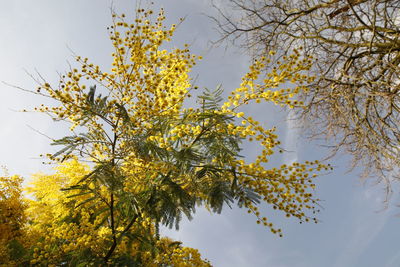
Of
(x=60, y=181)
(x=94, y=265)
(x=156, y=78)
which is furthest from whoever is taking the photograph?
(x=60, y=181)

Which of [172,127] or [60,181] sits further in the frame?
[60,181]

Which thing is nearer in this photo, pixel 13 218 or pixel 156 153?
pixel 156 153

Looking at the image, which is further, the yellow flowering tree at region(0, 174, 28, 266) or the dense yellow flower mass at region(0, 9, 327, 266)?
the yellow flowering tree at region(0, 174, 28, 266)

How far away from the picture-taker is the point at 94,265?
3.24 m

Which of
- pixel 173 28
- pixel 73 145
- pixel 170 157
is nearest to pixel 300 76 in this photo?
pixel 173 28

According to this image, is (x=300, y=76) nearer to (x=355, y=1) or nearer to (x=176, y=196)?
(x=176, y=196)

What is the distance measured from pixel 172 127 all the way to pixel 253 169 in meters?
1.03

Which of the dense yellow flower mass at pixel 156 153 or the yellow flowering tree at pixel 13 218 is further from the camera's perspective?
the yellow flowering tree at pixel 13 218

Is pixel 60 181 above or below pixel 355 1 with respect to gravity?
below

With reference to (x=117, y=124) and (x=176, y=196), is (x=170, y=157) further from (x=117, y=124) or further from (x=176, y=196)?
(x=117, y=124)

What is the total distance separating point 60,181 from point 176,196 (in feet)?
14.8

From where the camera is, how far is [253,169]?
312 centimetres

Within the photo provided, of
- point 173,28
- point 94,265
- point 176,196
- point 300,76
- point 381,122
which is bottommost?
point 94,265

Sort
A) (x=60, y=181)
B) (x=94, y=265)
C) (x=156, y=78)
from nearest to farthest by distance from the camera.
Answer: (x=156, y=78) < (x=94, y=265) < (x=60, y=181)
